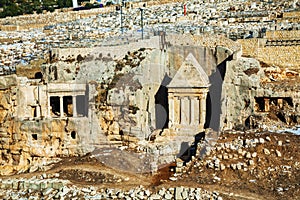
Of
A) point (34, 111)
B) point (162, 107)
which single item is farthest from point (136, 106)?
point (34, 111)

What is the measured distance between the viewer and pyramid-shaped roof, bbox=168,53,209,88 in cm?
2812

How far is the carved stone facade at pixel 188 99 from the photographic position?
2809 cm

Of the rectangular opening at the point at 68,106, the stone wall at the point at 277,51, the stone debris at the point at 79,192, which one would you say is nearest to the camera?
the stone debris at the point at 79,192

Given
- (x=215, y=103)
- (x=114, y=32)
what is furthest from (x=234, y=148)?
(x=114, y=32)

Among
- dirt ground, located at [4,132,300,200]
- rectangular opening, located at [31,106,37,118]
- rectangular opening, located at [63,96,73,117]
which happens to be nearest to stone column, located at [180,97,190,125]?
dirt ground, located at [4,132,300,200]

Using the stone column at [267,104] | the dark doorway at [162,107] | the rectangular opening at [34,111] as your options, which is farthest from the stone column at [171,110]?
the rectangular opening at [34,111]

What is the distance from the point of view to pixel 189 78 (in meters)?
28.3

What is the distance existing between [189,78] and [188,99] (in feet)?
3.59

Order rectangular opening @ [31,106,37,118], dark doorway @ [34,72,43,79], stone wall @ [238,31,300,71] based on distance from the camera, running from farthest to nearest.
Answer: dark doorway @ [34,72,43,79]
stone wall @ [238,31,300,71]
rectangular opening @ [31,106,37,118]

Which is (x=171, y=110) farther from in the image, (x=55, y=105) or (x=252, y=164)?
(x=252, y=164)

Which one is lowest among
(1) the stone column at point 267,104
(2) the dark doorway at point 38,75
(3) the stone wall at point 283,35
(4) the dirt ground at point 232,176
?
(4) the dirt ground at point 232,176

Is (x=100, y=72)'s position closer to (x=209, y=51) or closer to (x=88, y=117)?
(x=88, y=117)

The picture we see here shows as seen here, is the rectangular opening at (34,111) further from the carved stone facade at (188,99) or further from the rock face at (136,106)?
the carved stone facade at (188,99)

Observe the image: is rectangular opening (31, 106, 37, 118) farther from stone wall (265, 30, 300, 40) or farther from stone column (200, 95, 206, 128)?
stone wall (265, 30, 300, 40)
